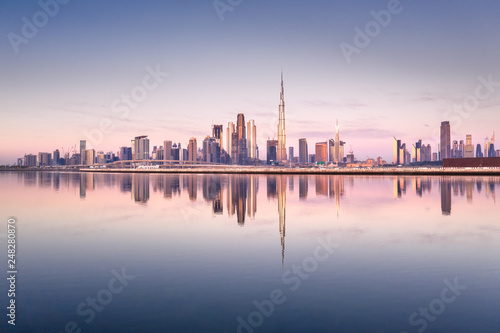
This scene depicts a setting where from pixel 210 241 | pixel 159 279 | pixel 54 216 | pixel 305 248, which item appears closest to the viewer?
pixel 159 279

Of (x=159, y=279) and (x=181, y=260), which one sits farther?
(x=181, y=260)

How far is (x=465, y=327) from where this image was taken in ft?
35.3

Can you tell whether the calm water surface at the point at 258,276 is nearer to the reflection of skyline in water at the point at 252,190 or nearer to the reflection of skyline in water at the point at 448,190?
the reflection of skyline in water at the point at 252,190

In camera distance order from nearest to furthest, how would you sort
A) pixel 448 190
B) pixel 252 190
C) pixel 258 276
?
pixel 258 276, pixel 448 190, pixel 252 190

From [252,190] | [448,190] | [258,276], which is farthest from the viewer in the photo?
[252,190]

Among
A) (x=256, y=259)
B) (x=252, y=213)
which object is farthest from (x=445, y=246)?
(x=252, y=213)

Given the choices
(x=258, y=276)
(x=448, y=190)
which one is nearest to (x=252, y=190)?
(x=448, y=190)

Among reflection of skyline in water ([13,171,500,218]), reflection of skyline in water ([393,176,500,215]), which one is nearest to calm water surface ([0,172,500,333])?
reflection of skyline in water ([13,171,500,218])

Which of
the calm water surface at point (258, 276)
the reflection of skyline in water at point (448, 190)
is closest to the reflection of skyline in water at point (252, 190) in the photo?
the reflection of skyline in water at point (448, 190)

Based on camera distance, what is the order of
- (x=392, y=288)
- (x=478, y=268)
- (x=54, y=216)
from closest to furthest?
(x=392, y=288) < (x=478, y=268) < (x=54, y=216)

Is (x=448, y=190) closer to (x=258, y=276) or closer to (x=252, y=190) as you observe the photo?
(x=252, y=190)

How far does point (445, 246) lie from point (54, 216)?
33072mm

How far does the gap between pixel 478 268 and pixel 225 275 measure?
11.5m

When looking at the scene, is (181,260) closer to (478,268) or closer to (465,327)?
(465,327)
